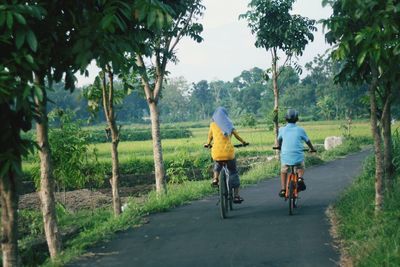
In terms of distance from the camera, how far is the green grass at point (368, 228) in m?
5.21

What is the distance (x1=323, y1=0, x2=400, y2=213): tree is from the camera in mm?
4879

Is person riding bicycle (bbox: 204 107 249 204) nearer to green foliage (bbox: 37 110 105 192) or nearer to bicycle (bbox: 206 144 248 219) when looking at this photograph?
bicycle (bbox: 206 144 248 219)

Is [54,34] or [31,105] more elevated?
[54,34]

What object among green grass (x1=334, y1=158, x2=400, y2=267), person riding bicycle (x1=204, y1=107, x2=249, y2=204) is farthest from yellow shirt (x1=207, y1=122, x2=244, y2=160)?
green grass (x1=334, y1=158, x2=400, y2=267)

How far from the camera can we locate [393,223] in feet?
20.7

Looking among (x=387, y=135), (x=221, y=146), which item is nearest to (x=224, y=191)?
(x=221, y=146)

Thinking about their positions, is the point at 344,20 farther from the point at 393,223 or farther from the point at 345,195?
the point at 345,195

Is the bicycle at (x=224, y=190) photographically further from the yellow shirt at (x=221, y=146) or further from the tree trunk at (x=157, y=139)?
the tree trunk at (x=157, y=139)

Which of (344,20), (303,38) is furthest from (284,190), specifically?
(303,38)

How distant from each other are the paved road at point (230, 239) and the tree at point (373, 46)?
4.50ft

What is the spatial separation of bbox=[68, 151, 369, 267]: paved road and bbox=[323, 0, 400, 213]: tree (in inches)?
54.0

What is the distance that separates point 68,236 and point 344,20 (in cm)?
666

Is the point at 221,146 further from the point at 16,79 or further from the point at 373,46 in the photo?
the point at 16,79

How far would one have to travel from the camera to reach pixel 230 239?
7.02 metres
